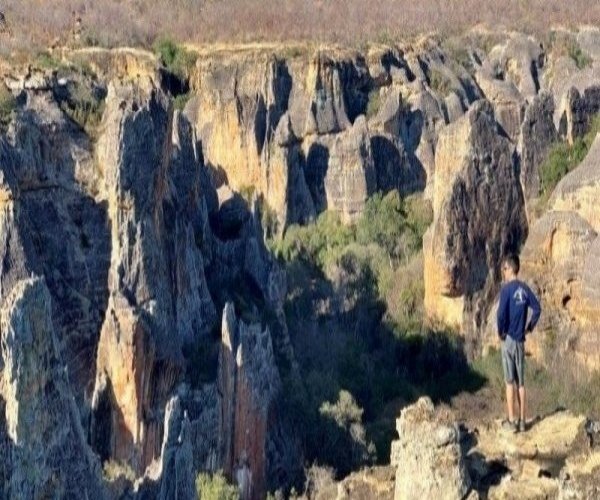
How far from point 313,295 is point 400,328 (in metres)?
1.58

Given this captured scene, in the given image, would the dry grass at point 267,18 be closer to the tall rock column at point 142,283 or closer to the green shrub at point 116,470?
the tall rock column at point 142,283

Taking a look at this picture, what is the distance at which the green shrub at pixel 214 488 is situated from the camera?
37.8 feet

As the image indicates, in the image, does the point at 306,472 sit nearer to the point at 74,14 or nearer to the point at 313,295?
the point at 313,295

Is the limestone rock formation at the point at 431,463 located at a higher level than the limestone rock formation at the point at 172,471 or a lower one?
higher

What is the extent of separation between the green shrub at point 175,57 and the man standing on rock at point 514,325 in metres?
30.3

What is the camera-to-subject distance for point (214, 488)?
11.6m

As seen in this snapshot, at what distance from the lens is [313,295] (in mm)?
19562

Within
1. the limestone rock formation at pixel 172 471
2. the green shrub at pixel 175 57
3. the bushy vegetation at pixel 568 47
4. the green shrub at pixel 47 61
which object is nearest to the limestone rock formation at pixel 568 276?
the limestone rock formation at pixel 172 471

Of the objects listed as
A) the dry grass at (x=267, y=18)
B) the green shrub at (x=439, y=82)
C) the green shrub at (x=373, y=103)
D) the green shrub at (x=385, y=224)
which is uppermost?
the dry grass at (x=267, y=18)

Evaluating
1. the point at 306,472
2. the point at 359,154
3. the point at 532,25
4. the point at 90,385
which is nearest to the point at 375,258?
the point at 359,154

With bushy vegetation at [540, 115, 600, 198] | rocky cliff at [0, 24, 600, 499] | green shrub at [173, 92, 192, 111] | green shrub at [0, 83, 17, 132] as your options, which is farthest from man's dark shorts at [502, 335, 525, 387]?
green shrub at [173, 92, 192, 111]

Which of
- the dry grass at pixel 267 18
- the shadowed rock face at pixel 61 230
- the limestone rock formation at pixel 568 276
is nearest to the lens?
the shadowed rock face at pixel 61 230

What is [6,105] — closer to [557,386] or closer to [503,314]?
[557,386]

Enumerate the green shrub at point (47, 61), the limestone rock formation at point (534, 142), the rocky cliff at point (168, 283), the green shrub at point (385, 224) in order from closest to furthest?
the rocky cliff at point (168, 283)
the limestone rock formation at point (534, 142)
the green shrub at point (385, 224)
the green shrub at point (47, 61)
